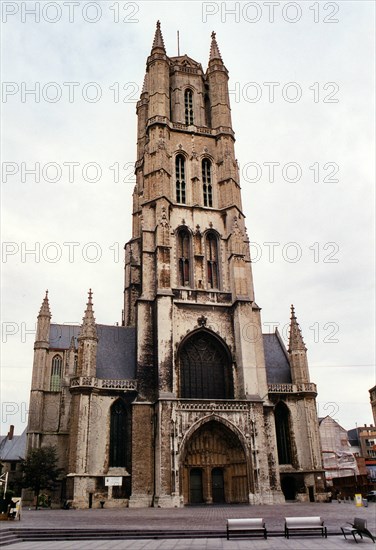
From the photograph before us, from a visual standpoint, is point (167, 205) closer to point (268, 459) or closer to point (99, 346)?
point (99, 346)

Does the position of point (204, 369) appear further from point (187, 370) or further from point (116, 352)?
point (116, 352)

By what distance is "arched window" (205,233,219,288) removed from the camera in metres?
37.7

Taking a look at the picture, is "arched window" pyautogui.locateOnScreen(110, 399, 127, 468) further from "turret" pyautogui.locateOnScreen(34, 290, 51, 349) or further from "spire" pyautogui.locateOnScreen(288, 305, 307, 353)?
"turret" pyautogui.locateOnScreen(34, 290, 51, 349)

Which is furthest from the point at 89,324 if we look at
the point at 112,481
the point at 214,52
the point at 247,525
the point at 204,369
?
the point at 214,52

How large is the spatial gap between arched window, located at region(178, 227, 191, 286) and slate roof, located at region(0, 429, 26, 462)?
40788 millimetres

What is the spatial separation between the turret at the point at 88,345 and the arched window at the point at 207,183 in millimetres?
13360

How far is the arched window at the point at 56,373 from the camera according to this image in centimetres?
4988

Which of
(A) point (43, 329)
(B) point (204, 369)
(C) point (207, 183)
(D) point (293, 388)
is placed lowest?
(D) point (293, 388)

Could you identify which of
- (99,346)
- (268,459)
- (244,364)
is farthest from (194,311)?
(268,459)

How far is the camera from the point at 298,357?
36.5 meters

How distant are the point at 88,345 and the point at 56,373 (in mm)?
19251

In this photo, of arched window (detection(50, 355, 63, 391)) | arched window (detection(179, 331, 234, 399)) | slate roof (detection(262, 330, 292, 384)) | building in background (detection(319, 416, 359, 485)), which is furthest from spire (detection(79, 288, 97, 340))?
building in background (detection(319, 416, 359, 485))

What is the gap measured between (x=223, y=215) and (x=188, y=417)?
16796 mm

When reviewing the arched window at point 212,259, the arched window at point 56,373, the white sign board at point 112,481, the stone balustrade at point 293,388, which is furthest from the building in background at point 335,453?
the white sign board at point 112,481
